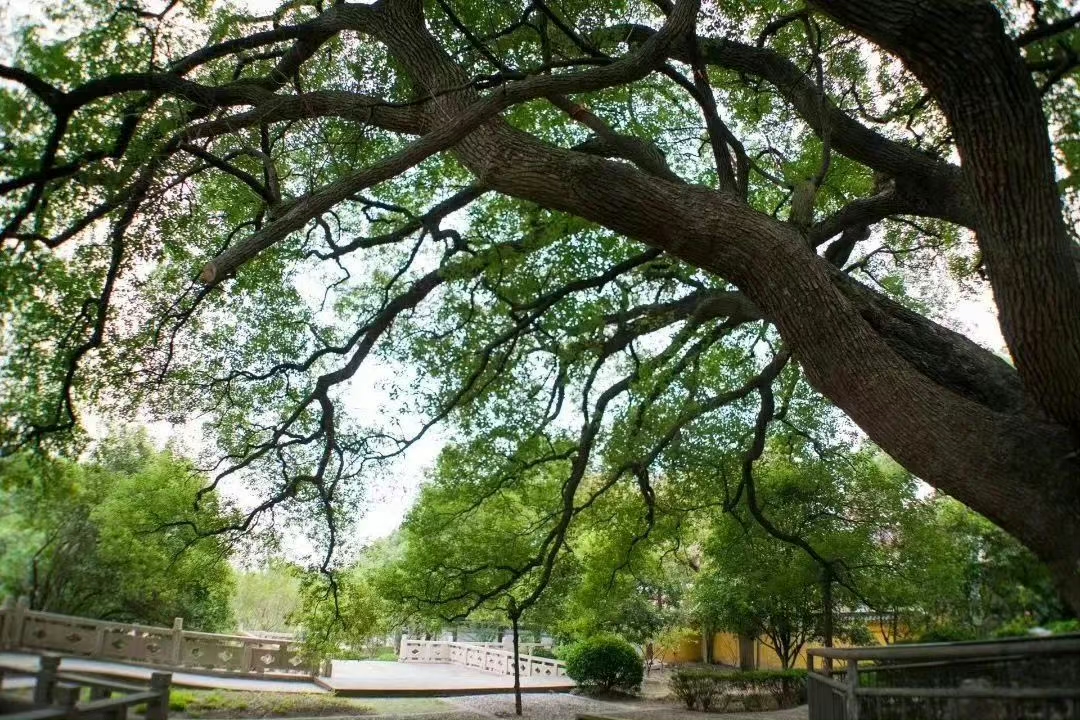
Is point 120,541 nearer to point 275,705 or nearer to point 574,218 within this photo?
point 275,705

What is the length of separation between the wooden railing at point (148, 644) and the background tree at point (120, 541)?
0.83m

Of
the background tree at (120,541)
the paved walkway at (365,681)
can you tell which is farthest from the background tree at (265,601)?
the background tree at (120,541)

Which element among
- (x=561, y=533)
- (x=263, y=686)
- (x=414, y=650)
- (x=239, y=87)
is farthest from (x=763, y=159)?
(x=414, y=650)

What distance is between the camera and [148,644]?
17.4 m

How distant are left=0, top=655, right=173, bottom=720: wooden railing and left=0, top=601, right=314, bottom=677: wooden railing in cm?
1039

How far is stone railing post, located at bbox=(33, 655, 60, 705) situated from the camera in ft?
19.8

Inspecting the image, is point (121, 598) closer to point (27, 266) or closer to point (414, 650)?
point (414, 650)

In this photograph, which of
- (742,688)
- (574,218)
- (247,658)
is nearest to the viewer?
(574,218)

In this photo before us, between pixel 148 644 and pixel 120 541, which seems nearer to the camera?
pixel 120 541

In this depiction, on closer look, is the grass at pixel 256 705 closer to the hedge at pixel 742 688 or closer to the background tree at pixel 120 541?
the background tree at pixel 120 541

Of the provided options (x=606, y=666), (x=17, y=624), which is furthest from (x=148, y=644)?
(x=606, y=666)

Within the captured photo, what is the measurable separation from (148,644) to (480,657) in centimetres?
1133

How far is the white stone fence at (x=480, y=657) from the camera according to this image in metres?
22.7

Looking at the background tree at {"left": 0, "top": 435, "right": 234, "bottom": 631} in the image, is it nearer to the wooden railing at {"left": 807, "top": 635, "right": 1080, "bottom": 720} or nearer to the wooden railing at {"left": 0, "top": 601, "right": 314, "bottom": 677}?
the wooden railing at {"left": 0, "top": 601, "right": 314, "bottom": 677}
